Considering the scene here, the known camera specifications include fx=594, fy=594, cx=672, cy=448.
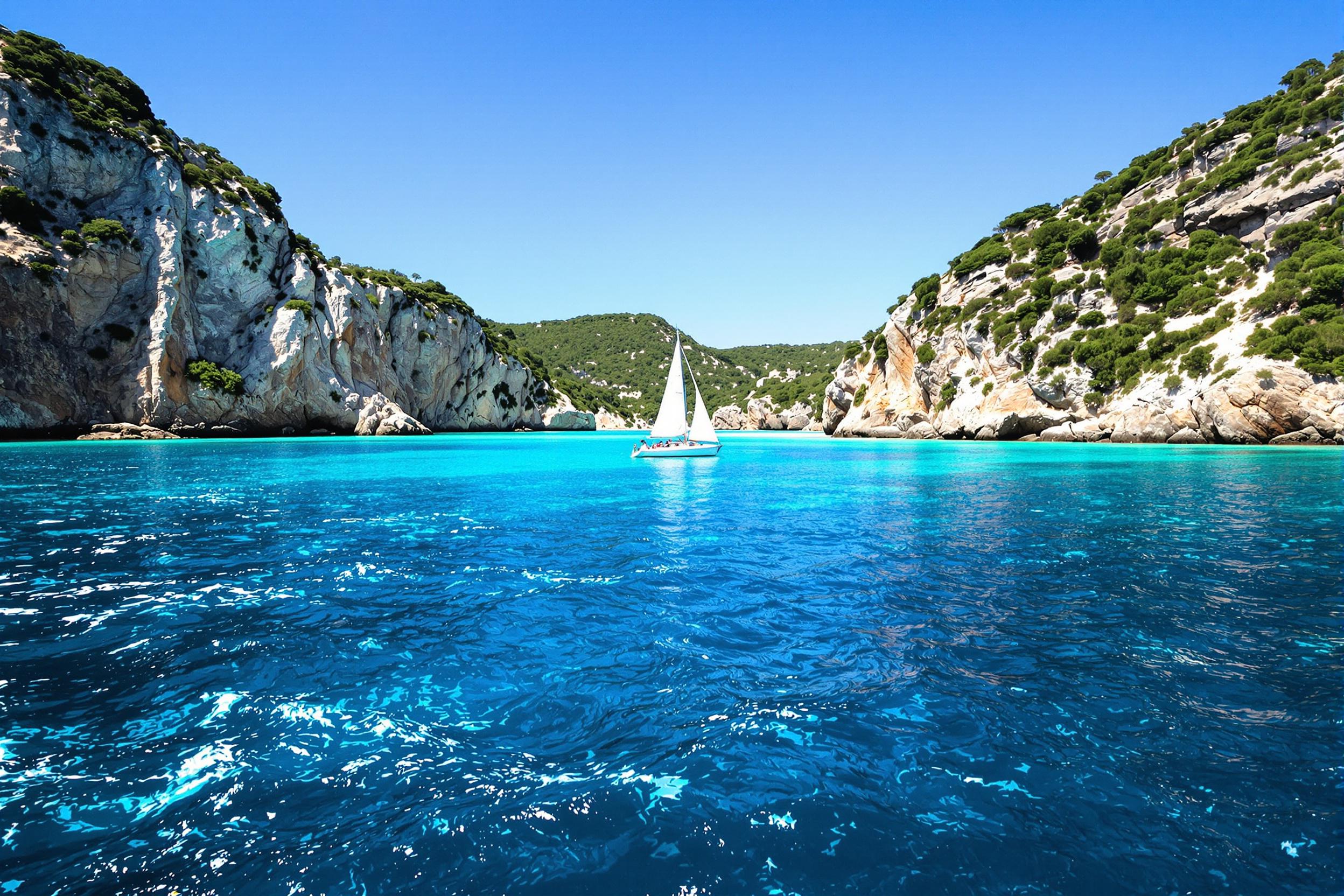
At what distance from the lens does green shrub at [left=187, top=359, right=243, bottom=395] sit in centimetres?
5344

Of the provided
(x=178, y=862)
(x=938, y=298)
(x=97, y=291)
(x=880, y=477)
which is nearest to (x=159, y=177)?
(x=97, y=291)

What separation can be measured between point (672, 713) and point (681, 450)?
116 feet

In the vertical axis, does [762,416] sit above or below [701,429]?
above

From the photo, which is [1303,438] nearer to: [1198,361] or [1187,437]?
[1187,437]

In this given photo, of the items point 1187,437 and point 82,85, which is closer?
point 1187,437

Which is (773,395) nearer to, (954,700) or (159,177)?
(159,177)

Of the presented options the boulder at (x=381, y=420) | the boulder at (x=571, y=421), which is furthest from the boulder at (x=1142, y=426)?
the boulder at (x=571, y=421)

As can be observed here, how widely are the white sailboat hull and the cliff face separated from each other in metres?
42.2

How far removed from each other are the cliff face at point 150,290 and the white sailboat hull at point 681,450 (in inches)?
1662

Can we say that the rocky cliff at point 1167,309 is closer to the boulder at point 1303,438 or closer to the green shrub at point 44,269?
the boulder at point 1303,438

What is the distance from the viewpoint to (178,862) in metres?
3.41

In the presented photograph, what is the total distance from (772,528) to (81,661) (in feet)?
39.0

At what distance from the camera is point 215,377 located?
5409 centimetres

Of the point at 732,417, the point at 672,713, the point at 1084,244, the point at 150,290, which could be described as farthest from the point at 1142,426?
the point at 732,417
